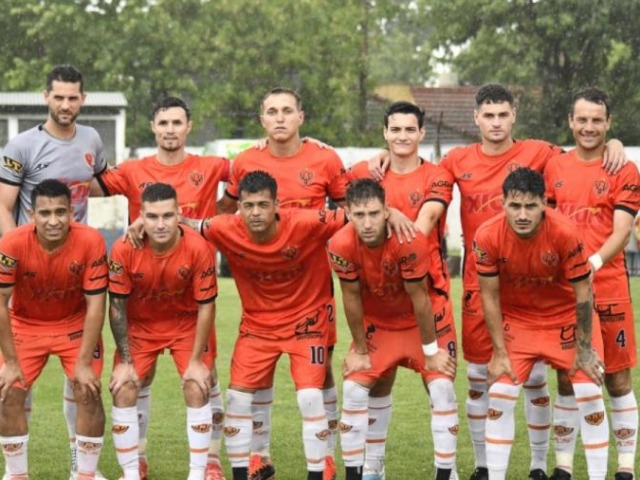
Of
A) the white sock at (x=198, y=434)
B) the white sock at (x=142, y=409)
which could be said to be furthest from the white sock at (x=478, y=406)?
the white sock at (x=142, y=409)

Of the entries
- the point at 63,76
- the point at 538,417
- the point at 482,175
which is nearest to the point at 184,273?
the point at 63,76

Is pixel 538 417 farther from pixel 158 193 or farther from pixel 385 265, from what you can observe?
pixel 158 193

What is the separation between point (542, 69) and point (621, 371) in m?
24.8

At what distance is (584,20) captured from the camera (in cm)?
3084

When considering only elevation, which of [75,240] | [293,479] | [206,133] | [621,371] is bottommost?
[293,479]

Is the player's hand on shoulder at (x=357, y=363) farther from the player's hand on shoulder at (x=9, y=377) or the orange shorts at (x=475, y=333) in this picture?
the player's hand on shoulder at (x=9, y=377)

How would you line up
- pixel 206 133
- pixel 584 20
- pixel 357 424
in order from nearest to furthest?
pixel 357 424, pixel 584 20, pixel 206 133

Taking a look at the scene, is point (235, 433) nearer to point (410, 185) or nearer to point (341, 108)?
point (410, 185)

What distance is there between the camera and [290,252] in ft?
26.3

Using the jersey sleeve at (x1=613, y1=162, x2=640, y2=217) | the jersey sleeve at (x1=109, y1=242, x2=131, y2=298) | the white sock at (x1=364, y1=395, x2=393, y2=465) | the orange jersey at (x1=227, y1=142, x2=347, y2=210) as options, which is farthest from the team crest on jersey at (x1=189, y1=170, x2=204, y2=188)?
the jersey sleeve at (x1=613, y1=162, x2=640, y2=217)

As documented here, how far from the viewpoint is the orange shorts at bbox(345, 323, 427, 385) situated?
7.94m

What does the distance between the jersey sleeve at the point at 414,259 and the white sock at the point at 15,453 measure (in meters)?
2.51

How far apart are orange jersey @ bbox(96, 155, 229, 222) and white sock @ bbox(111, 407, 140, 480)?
135cm

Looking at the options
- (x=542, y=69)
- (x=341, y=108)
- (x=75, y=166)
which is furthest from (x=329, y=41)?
(x=75, y=166)
